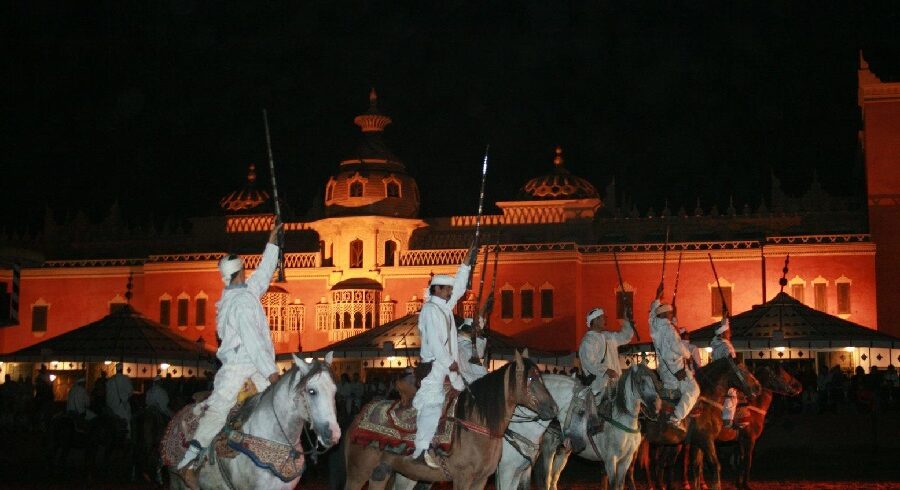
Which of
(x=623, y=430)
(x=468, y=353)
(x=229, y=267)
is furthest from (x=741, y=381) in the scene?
(x=229, y=267)

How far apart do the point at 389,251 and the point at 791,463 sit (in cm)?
3066

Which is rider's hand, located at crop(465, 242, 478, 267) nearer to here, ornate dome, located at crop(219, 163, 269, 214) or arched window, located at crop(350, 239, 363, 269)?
arched window, located at crop(350, 239, 363, 269)

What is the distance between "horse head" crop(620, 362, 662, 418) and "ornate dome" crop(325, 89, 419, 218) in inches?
1556

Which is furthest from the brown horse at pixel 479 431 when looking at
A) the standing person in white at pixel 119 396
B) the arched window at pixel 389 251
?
the arched window at pixel 389 251

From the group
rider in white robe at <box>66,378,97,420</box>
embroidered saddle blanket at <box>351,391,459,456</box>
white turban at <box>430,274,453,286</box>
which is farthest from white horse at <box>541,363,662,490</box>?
rider in white robe at <box>66,378,97,420</box>

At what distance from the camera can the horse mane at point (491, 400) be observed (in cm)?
1293

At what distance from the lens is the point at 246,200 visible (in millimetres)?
61875

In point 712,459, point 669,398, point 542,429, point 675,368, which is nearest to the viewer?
point 542,429

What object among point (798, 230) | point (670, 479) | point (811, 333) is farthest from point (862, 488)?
point (798, 230)

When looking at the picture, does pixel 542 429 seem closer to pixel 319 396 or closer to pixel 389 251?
pixel 319 396

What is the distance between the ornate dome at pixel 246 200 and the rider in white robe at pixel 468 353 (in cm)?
4423

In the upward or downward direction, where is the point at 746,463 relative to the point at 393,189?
downward

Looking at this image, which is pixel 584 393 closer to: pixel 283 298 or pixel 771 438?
pixel 771 438

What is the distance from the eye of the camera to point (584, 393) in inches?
598
